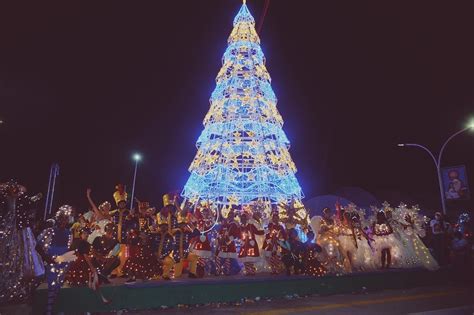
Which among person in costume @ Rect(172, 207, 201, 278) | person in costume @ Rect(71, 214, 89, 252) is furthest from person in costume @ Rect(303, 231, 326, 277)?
person in costume @ Rect(71, 214, 89, 252)

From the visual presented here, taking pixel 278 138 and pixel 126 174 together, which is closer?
pixel 278 138

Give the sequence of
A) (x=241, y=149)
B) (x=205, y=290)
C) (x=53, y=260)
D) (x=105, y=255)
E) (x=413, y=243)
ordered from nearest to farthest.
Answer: (x=53, y=260), (x=205, y=290), (x=105, y=255), (x=413, y=243), (x=241, y=149)

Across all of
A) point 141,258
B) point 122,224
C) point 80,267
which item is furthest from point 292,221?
point 80,267

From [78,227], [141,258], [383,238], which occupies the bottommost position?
[141,258]

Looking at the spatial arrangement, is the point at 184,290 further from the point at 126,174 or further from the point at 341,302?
the point at 126,174

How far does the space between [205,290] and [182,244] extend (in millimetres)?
1824

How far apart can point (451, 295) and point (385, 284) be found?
5.11 ft

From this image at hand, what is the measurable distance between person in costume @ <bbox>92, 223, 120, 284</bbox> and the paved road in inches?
54.8

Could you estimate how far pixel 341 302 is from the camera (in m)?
7.68

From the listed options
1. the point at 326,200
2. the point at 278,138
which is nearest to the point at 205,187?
the point at 278,138

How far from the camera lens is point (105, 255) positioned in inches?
297

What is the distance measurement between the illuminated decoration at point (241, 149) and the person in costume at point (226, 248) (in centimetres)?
841

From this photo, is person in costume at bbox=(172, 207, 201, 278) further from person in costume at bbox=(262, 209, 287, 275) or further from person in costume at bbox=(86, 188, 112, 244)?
person in costume at bbox=(262, 209, 287, 275)

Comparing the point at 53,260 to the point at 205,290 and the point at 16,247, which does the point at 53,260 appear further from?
the point at 205,290
